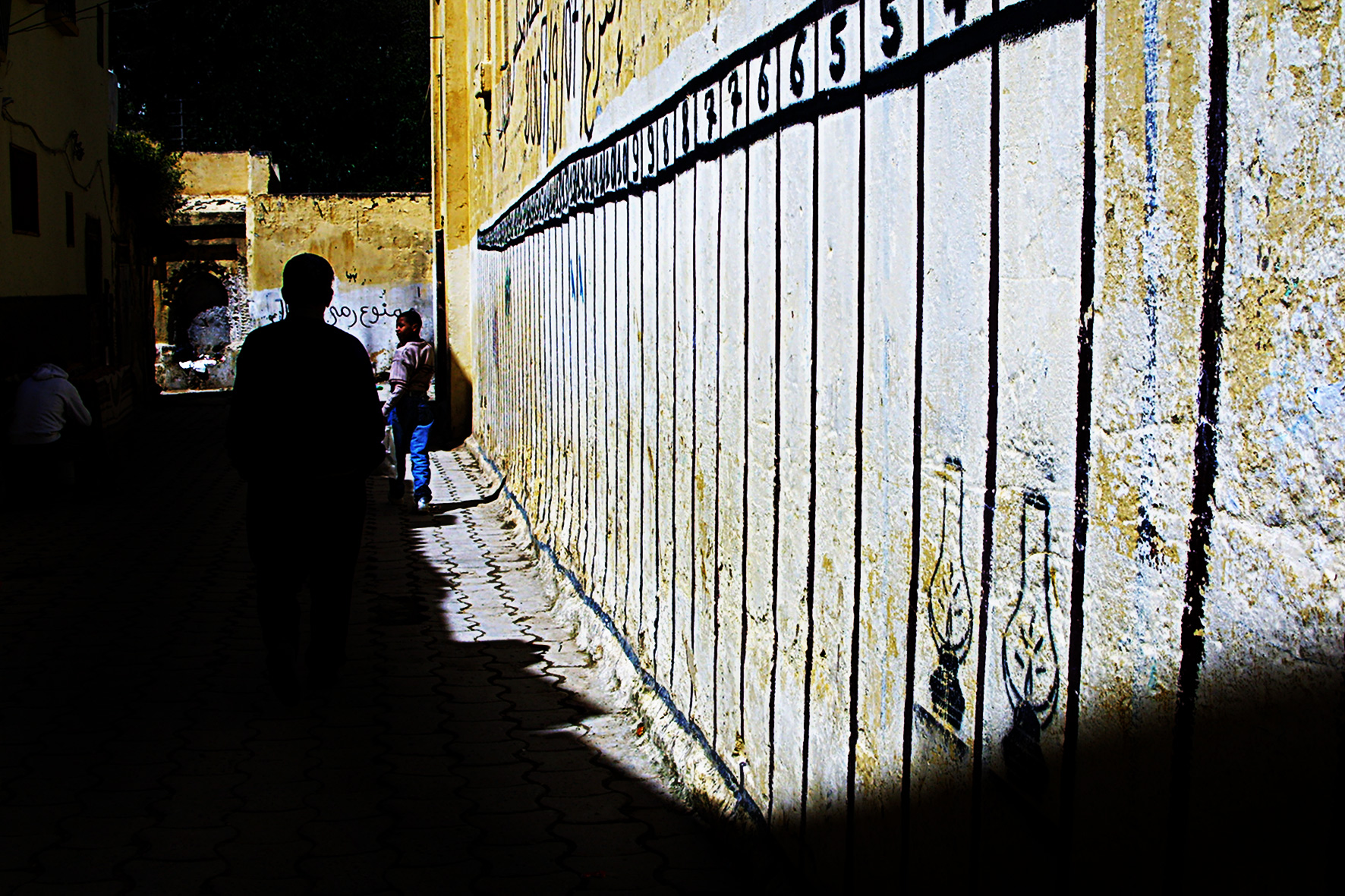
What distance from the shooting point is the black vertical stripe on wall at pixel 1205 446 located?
4.67ft

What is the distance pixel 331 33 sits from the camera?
40.5m

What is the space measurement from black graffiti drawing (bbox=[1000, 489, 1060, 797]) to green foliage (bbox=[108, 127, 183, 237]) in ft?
68.5

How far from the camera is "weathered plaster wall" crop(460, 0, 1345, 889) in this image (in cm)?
135

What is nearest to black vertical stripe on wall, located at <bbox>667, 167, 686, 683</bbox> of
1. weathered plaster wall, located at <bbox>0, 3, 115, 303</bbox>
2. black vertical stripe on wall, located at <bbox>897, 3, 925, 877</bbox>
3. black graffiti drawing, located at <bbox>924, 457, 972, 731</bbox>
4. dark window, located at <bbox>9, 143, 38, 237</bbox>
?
black vertical stripe on wall, located at <bbox>897, 3, 925, 877</bbox>

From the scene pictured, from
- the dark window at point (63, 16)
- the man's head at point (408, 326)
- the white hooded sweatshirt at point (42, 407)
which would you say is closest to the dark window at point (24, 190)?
the dark window at point (63, 16)

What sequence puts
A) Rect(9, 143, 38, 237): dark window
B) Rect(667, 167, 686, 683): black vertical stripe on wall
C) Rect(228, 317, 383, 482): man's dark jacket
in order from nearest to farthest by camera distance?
1. Rect(667, 167, 686, 683): black vertical stripe on wall
2. Rect(228, 317, 383, 482): man's dark jacket
3. Rect(9, 143, 38, 237): dark window

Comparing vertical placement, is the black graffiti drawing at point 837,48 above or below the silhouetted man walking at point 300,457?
above

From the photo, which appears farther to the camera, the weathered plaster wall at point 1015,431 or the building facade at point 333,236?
the building facade at point 333,236

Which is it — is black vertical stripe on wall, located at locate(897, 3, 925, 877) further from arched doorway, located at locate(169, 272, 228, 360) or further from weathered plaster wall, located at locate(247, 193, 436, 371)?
arched doorway, located at locate(169, 272, 228, 360)

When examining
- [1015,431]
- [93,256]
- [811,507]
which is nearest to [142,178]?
[93,256]

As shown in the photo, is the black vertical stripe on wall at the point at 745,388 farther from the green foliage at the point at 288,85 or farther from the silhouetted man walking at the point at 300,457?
the green foliage at the point at 288,85

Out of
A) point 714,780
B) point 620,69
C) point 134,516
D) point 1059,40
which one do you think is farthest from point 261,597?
point 134,516

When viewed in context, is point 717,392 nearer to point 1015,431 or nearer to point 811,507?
point 811,507

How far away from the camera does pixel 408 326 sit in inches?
395
